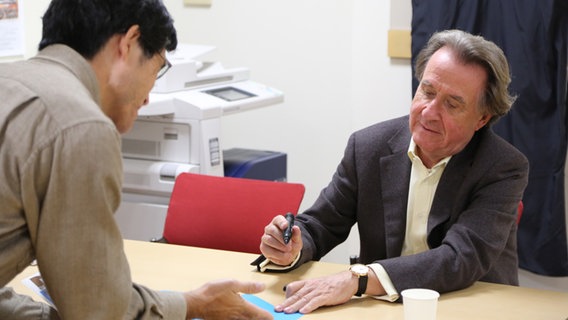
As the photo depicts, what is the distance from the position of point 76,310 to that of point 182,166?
2.16 meters

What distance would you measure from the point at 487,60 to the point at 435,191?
1.31 ft

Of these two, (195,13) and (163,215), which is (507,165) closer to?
(163,215)

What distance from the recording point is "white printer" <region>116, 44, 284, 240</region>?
3543 millimetres

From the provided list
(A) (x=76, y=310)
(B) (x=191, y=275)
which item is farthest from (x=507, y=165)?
(A) (x=76, y=310)

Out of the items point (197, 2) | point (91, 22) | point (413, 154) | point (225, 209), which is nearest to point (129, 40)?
point (91, 22)

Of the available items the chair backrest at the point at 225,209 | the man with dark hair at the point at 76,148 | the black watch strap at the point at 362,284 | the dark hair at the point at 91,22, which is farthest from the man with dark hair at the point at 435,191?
the dark hair at the point at 91,22

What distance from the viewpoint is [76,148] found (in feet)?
4.28

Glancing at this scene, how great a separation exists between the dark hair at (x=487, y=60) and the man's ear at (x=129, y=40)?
1132 mm

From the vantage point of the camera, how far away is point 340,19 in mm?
4375

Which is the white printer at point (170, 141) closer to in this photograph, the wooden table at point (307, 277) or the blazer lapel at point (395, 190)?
the wooden table at point (307, 277)

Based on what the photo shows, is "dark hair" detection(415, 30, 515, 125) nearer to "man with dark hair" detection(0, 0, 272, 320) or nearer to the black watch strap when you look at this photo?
the black watch strap

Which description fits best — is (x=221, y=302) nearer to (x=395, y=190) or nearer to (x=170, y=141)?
Result: (x=395, y=190)

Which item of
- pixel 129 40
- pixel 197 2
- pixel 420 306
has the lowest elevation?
pixel 420 306

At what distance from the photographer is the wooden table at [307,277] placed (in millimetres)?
1999
